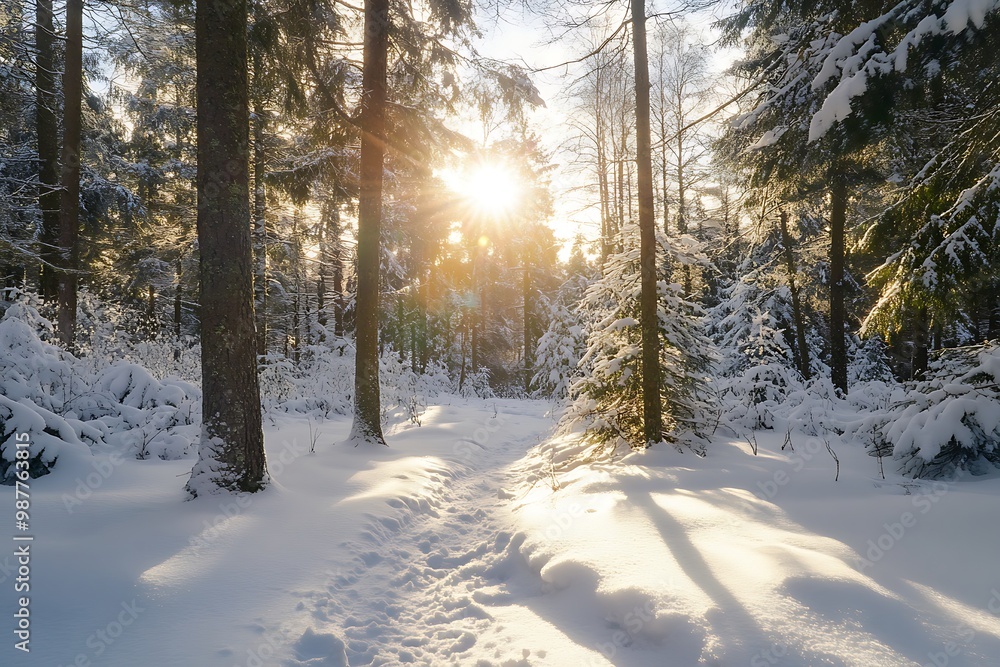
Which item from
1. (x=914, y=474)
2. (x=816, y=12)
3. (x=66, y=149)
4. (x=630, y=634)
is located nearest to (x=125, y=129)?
(x=66, y=149)

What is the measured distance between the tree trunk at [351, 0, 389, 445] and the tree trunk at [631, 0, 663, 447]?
167 inches

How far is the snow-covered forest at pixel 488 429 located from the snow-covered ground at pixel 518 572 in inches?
1.0

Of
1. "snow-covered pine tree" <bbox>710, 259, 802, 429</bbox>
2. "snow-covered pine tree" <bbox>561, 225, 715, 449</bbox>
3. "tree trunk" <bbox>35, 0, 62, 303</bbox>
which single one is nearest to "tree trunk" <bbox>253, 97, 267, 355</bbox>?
"tree trunk" <bbox>35, 0, 62, 303</bbox>

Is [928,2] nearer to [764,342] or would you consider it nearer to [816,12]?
[816,12]

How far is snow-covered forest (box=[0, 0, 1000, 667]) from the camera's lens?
2703 millimetres

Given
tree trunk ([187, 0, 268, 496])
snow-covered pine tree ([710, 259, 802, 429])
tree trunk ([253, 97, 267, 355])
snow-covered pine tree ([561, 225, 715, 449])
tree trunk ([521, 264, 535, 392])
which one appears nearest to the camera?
tree trunk ([187, 0, 268, 496])

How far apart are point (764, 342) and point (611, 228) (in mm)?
10614

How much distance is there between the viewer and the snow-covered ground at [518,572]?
2.42 meters

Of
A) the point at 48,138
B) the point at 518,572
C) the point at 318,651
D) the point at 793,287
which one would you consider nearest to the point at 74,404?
the point at 318,651

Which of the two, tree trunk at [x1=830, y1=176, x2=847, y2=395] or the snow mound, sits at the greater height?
tree trunk at [x1=830, y1=176, x2=847, y2=395]

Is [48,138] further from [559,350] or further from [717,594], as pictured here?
[559,350]

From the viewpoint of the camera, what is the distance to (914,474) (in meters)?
4.91

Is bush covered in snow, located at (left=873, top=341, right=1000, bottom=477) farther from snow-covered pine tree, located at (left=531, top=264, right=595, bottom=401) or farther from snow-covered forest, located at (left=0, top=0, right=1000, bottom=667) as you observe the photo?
snow-covered pine tree, located at (left=531, top=264, right=595, bottom=401)

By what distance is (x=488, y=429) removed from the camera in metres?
11.5
